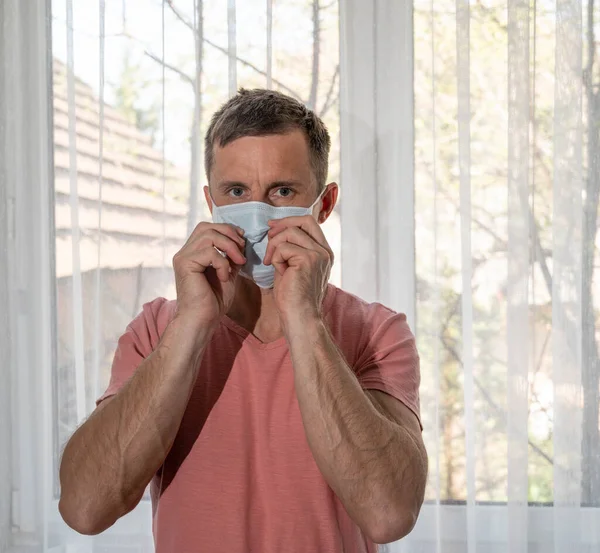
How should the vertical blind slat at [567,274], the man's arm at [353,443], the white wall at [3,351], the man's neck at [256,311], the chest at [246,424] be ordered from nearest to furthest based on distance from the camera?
the man's arm at [353,443] < the chest at [246,424] < the man's neck at [256,311] < the vertical blind slat at [567,274] < the white wall at [3,351]

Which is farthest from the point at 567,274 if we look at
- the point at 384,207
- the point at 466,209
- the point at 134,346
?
the point at 134,346

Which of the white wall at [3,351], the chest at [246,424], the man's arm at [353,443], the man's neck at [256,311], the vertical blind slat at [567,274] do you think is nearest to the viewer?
the man's arm at [353,443]

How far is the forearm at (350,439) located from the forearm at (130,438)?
20 centimetres

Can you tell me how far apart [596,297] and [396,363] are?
2.64 ft

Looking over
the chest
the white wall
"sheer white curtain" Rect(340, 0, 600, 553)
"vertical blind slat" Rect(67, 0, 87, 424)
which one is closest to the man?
the chest

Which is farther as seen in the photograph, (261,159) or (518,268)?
(518,268)

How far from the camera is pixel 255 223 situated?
4.36 ft

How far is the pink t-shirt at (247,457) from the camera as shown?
4.19 ft

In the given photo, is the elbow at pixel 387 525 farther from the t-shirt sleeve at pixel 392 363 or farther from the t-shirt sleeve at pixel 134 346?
the t-shirt sleeve at pixel 134 346

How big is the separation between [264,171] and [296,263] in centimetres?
21

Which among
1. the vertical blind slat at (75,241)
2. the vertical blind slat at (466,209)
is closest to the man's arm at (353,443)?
the vertical blind slat at (466,209)

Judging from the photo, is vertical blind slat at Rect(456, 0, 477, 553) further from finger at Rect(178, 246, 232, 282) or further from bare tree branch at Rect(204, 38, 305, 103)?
finger at Rect(178, 246, 232, 282)

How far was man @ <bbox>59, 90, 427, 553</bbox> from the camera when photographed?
121 cm

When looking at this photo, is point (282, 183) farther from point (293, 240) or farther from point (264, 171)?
point (293, 240)
